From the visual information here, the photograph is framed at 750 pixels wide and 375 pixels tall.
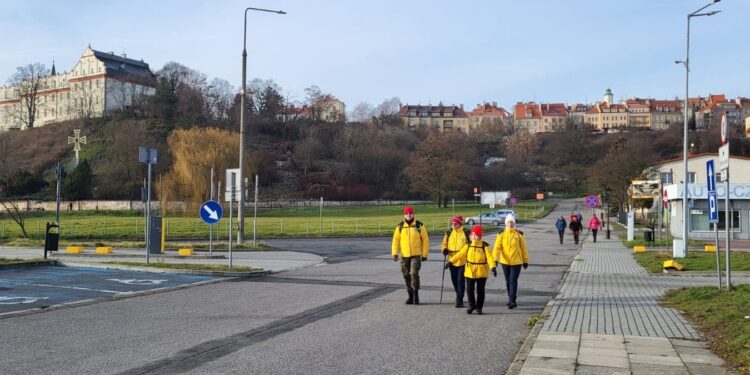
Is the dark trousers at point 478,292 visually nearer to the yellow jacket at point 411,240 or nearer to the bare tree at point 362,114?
the yellow jacket at point 411,240

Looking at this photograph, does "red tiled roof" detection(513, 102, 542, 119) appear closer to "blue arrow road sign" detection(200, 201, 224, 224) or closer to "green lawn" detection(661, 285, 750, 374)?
"blue arrow road sign" detection(200, 201, 224, 224)

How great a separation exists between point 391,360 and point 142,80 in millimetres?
142559

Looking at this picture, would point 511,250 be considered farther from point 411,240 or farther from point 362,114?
point 362,114

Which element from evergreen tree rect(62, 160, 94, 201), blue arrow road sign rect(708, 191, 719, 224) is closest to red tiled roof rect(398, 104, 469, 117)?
evergreen tree rect(62, 160, 94, 201)

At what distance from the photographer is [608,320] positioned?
9.94m

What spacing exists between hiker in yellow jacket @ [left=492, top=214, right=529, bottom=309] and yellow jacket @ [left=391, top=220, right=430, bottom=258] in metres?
1.31

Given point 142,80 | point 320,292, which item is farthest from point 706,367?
point 142,80

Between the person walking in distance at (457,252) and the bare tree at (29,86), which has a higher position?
the bare tree at (29,86)

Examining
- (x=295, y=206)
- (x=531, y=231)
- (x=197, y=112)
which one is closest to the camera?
(x=531, y=231)

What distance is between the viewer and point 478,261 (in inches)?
436

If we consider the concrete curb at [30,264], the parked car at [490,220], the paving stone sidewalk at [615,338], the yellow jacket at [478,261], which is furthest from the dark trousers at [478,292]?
the parked car at [490,220]

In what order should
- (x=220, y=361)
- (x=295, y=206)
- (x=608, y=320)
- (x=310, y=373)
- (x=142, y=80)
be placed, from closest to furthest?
1. (x=310, y=373)
2. (x=220, y=361)
3. (x=608, y=320)
4. (x=295, y=206)
5. (x=142, y=80)

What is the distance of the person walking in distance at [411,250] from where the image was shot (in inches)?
474

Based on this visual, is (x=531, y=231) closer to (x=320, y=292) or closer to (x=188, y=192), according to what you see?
(x=188, y=192)
